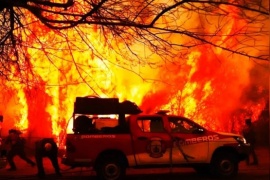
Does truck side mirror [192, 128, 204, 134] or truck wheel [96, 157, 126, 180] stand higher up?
truck side mirror [192, 128, 204, 134]

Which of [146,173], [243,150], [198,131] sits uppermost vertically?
[198,131]

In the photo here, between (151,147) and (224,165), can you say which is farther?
(224,165)

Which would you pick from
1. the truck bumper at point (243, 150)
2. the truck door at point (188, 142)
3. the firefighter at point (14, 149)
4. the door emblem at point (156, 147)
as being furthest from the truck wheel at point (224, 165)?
the firefighter at point (14, 149)

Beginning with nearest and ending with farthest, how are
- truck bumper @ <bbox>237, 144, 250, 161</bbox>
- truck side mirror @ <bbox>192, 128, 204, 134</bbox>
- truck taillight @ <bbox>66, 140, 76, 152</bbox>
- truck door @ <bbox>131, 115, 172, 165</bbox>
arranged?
truck taillight @ <bbox>66, 140, 76, 152</bbox> → truck door @ <bbox>131, 115, 172, 165</bbox> → truck side mirror @ <bbox>192, 128, 204, 134</bbox> → truck bumper @ <bbox>237, 144, 250, 161</bbox>

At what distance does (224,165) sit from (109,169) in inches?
109

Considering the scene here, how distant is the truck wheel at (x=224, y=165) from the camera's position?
419 inches

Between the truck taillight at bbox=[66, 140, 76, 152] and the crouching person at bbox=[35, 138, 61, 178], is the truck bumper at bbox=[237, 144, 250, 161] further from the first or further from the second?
the crouching person at bbox=[35, 138, 61, 178]

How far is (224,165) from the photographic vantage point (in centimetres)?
1068

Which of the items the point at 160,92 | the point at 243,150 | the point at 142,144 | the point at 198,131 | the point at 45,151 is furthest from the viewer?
the point at 160,92

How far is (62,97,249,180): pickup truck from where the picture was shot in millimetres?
10211

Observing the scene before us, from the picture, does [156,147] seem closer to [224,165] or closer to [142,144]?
[142,144]

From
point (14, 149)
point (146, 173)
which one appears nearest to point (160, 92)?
point (146, 173)

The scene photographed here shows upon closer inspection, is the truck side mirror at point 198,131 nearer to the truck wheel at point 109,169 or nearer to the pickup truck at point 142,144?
the pickup truck at point 142,144

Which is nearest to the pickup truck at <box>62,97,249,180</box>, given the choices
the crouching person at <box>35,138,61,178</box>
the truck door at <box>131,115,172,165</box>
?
the truck door at <box>131,115,172,165</box>
